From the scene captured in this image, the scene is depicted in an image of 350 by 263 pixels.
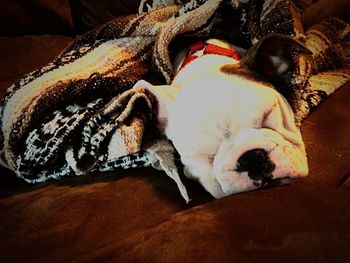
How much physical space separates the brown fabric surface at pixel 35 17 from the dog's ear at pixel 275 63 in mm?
1258

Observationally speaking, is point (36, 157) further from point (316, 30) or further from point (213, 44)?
point (316, 30)

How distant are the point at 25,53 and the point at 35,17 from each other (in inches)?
9.8

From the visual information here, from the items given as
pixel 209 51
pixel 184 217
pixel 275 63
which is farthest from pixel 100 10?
pixel 184 217

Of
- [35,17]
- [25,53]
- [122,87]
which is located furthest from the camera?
[35,17]

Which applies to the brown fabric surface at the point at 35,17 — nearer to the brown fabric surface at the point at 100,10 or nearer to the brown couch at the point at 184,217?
the brown fabric surface at the point at 100,10

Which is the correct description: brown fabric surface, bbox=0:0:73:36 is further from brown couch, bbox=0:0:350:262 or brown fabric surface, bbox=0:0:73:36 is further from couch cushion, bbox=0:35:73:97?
brown couch, bbox=0:0:350:262

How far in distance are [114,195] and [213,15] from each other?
69 cm

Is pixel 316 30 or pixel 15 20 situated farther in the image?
pixel 15 20

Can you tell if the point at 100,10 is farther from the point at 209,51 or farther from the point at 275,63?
the point at 275,63

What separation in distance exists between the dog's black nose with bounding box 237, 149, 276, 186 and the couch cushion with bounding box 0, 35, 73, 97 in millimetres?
1080

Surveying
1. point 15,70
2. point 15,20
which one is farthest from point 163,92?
point 15,20

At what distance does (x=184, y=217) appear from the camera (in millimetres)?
625

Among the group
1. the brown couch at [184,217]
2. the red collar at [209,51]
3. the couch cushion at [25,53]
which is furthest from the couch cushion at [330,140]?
the couch cushion at [25,53]

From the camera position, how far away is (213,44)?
119 cm
